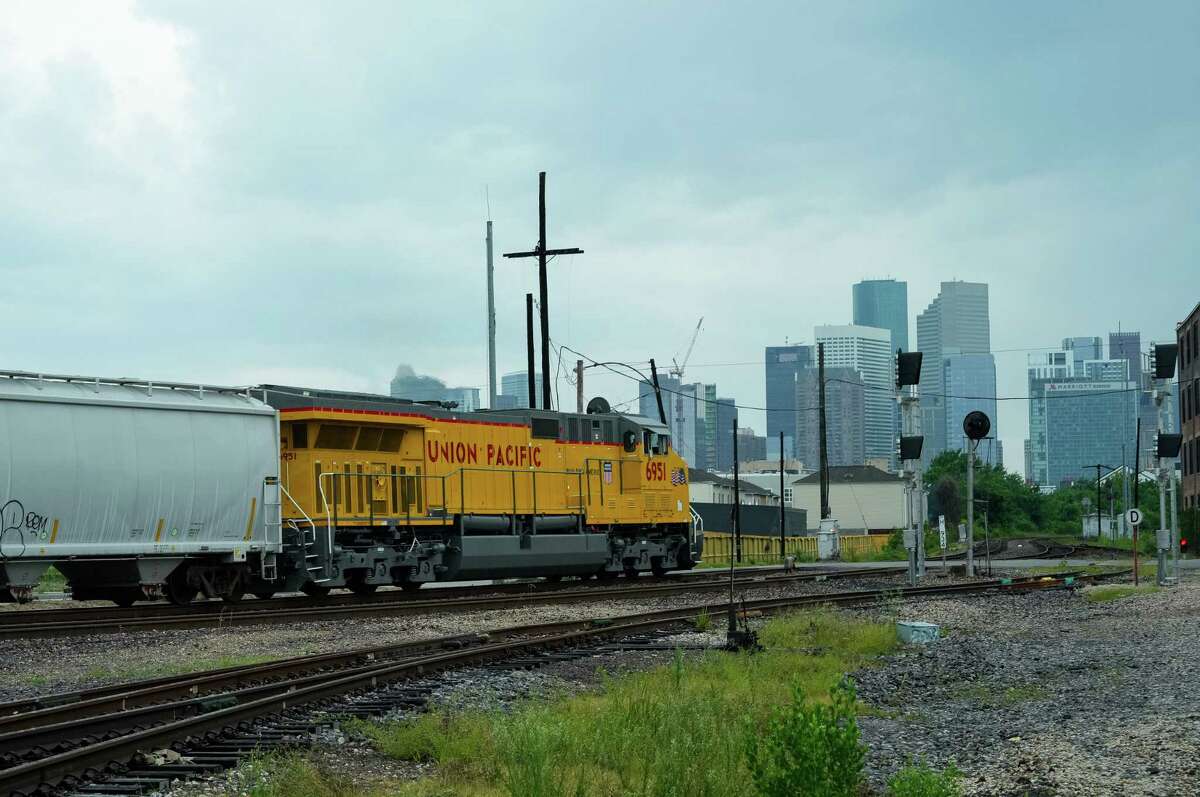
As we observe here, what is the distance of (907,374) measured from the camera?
29.1 metres

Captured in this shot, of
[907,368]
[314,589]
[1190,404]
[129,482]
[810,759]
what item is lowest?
[314,589]

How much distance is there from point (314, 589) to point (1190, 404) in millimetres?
77968

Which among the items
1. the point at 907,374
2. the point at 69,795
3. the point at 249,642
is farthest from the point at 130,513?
the point at 907,374

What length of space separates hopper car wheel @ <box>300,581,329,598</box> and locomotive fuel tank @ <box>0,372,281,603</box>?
163 centimetres

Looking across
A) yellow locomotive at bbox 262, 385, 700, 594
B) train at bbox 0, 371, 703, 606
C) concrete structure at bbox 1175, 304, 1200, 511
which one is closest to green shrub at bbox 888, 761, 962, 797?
train at bbox 0, 371, 703, 606

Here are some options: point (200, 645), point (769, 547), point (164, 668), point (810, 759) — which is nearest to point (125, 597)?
point (200, 645)

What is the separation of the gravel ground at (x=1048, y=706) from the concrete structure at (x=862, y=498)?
99737 millimetres

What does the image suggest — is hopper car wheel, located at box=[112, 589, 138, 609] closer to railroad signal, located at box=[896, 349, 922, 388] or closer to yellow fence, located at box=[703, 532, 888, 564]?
railroad signal, located at box=[896, 349, 922, 388]

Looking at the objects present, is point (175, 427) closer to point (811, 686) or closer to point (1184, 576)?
point (811, 686)

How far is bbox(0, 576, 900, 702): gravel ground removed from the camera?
47.2 feet

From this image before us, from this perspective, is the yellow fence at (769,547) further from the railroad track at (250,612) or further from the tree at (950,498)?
the tree at (950,498)

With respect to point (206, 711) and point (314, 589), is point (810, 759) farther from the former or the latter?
point (314, 589)

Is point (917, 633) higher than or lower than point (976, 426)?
lower

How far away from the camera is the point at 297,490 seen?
24.2 m
